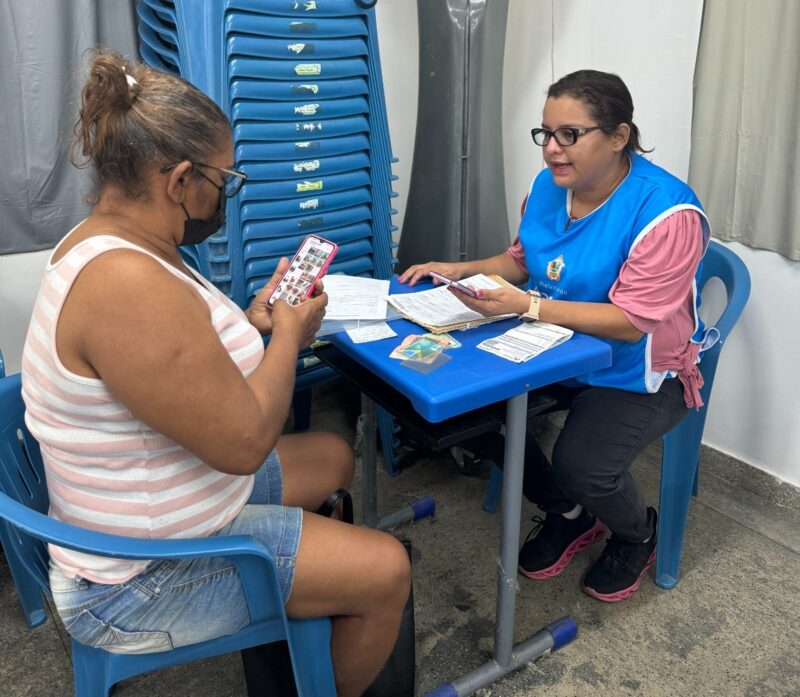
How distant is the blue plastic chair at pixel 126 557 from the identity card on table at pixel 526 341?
60 centimetres

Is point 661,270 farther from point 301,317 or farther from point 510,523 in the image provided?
point 301,317

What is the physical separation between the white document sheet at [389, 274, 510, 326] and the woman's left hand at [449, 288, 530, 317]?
4 centimetres

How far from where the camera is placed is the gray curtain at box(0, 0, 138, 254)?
6.52 ft

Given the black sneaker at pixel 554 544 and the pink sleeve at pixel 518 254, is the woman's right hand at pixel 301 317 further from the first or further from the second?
the black sneaker at pixel 554 544

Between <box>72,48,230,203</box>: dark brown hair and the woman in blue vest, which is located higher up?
<box>72,48,230,203</box>: dark brown hair

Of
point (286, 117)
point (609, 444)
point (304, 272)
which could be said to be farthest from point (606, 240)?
point (286, 117)

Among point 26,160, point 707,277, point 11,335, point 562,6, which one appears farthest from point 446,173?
point 11,335

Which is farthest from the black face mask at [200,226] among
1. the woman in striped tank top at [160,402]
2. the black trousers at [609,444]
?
the black trousers at [609,444]

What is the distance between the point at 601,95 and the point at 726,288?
780 mm

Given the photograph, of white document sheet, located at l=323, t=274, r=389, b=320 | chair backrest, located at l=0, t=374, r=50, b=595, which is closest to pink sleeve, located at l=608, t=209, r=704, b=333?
white document sheet, located at l=323, t=274, r=389, b=320

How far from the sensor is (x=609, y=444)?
1.62m

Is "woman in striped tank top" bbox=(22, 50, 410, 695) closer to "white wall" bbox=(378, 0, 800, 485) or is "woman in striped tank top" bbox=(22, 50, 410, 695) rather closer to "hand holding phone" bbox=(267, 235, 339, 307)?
"hand holding phone" bbox=(267, 235, 339, 307)

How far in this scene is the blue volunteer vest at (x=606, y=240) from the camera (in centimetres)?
157

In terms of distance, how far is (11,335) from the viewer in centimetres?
225
